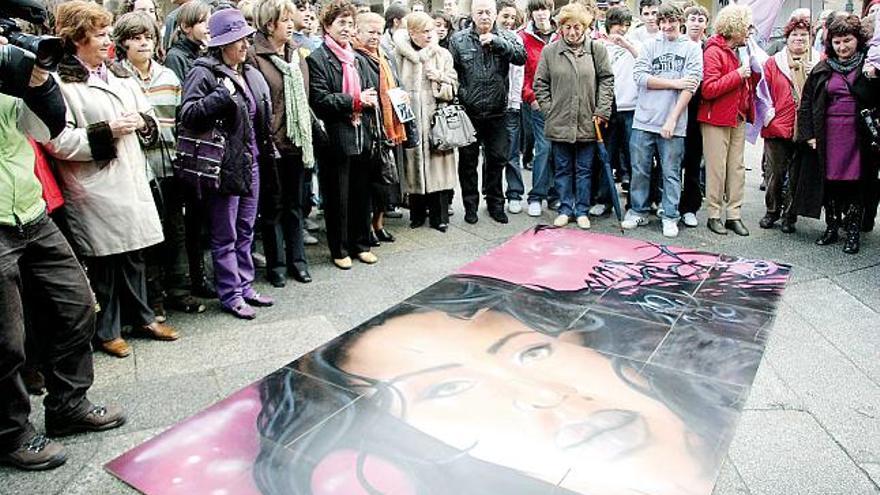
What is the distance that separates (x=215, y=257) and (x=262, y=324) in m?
0.50

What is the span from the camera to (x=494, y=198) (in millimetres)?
6711

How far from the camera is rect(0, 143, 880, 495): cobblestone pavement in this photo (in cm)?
294

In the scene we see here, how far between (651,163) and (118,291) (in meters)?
4.43

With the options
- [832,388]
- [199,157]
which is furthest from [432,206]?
[832,388]

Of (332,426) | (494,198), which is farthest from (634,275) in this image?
(332,426)

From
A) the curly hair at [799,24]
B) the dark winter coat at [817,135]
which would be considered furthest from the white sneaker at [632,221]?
the curly hair at [799,24]

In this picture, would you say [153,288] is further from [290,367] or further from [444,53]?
[444,53]

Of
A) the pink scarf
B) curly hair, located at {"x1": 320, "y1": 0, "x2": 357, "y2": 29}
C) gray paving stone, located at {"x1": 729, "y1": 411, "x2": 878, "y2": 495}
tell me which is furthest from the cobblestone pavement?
curly hair, located at {"x1": 320, "y1": 0, "x2": 357, "y2": 29}

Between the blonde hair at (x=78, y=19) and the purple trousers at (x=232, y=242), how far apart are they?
3.74ft

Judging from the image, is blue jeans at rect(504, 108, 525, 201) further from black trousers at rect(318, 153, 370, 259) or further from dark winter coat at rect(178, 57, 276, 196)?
dark winter coat at rect(178, 57, 276, 196)

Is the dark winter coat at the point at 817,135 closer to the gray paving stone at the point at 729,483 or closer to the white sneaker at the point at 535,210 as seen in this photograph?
the white sneaker at the point at 535,210

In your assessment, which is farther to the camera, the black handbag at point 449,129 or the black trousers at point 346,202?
the black handbag at point 449,129

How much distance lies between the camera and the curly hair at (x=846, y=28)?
565 centimetres

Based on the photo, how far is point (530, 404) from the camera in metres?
3.39
